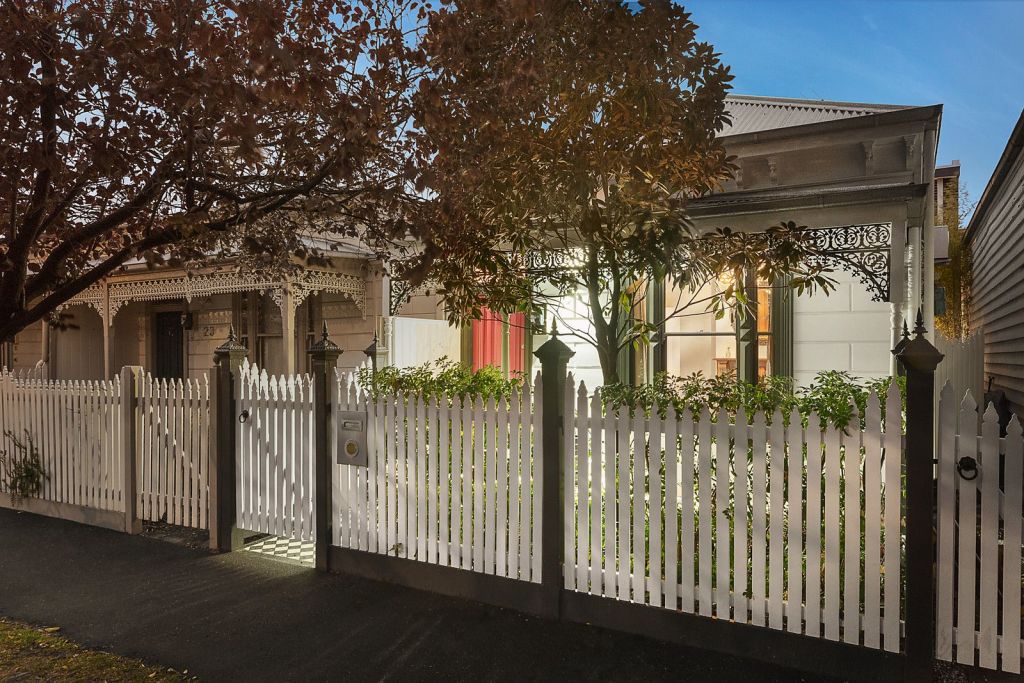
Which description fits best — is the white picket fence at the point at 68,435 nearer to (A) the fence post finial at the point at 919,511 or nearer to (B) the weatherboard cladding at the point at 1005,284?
(A) the fence post finial at the point at 919,511

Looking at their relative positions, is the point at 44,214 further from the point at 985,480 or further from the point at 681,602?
the point at 985,480

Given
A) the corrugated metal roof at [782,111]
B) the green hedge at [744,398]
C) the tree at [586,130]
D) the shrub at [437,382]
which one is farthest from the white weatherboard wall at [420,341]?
the corrugated metal roof at [782,111]

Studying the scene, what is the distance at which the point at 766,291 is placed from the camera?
7.88 meters

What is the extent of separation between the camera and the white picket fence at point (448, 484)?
4.44 metres

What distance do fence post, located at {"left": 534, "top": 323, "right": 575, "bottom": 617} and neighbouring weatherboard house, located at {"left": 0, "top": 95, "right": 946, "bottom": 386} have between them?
1.76m

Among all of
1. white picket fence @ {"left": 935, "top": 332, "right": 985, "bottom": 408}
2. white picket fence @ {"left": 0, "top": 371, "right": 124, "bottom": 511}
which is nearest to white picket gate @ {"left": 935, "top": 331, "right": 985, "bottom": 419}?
white picket fence @ {"left": 935, "top": 332, "right": 985, "bottom": 408}

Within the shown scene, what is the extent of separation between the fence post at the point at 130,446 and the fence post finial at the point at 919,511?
6447 mm

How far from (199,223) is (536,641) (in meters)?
3.22

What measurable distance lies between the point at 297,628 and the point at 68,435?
165 inches

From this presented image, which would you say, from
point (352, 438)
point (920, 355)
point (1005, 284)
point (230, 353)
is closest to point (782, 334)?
point (1005, 284)

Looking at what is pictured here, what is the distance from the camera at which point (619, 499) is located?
4141 millimetres

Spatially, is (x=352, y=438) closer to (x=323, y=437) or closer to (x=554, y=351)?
(x=323, y=437)

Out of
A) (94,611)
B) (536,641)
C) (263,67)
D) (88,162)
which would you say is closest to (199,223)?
(88,162)

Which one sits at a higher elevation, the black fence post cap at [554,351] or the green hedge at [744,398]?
the black fence post cap at [554,351]
